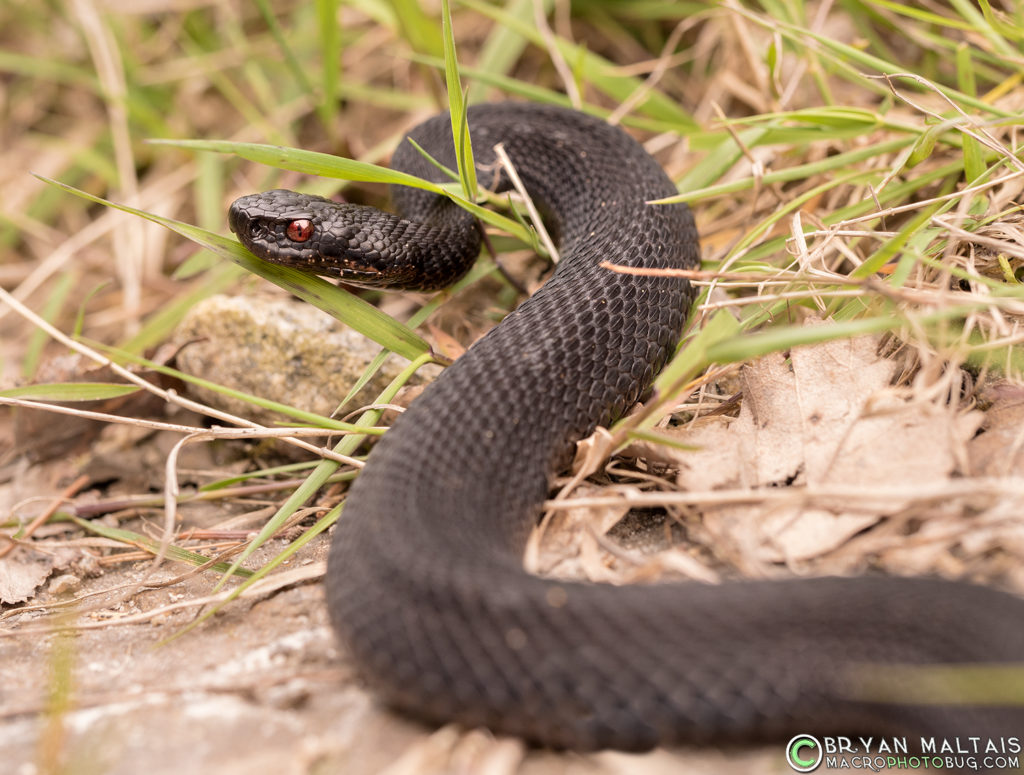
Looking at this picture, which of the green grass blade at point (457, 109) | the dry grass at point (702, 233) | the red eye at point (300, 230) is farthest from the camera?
the red eye at point (300, 230)

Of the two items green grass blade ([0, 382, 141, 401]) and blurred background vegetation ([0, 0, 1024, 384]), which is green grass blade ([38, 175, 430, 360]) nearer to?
green grass blade ([0, 382, 141, 401])

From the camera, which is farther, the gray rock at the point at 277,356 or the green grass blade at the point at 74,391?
the gray rock at the point at 277,356

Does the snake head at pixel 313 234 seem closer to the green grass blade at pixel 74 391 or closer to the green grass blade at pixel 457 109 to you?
the green grass blade at pixel 457 109

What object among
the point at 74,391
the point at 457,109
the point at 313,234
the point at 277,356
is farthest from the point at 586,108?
the point at 74,391

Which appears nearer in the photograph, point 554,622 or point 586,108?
point 554,622

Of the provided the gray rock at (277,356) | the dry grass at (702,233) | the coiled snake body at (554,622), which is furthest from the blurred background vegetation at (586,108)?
the coiled snake body at (554,622)

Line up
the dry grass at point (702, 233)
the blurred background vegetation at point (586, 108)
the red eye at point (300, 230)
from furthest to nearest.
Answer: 1. the red eye at point (300, 230)
2. the blurred background vegetation at point (586, 108)
3. the dry grass at point (702, 233)

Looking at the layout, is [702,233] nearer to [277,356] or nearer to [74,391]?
[277,356]

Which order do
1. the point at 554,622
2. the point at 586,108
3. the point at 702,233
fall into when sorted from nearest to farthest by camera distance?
the point at 554,622
the point at 702,233
the point at 586,108
